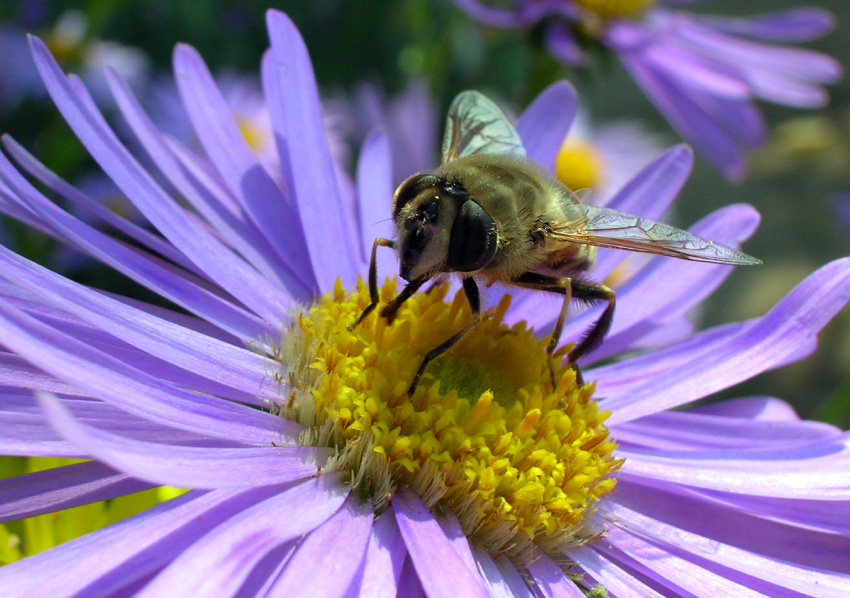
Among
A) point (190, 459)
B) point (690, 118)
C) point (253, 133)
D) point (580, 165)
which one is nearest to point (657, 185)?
point (690, 118)

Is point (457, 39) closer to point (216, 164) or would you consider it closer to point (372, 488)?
point (216, 164)

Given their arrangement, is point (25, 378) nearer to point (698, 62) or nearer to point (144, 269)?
point (144, 269)

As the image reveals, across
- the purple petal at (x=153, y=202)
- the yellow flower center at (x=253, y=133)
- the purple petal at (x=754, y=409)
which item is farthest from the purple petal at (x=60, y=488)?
the yellow flower center at (x=253, y=133)

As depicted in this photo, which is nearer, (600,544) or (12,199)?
(12,199)

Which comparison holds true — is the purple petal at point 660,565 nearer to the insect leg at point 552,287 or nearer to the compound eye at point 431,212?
the insect leg at point 552,287

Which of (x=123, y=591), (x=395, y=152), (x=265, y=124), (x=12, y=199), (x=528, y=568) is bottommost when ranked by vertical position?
(x=528, y=568)

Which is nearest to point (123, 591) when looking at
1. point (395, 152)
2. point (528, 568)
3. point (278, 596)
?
point (278, 596)

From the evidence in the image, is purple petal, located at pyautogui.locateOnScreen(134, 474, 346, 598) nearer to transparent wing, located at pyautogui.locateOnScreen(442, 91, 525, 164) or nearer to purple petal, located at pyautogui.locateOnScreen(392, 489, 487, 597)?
purple petal, located at pyautogui.locateOnScreen(392, 489, 487, 597)
